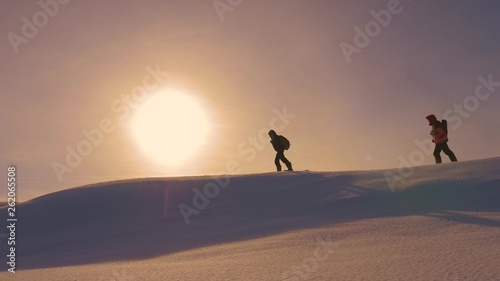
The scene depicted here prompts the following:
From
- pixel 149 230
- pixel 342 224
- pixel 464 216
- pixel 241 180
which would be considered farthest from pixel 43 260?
pixel 464 216

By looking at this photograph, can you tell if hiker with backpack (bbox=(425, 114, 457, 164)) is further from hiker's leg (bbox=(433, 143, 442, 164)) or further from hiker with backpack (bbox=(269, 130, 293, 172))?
hiker with backpack (bbox=(269, 130, 293, 172))

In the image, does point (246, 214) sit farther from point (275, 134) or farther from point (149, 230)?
point (275, 134)

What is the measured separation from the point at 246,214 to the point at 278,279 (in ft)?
19.3

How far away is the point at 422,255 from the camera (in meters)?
4.96

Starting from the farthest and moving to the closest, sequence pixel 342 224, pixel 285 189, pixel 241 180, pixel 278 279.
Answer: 1. pixel 241 180
2. pixel 285 189
3. pixel 342 224
4. pixel 278 279

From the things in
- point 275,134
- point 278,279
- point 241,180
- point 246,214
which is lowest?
point 278,279

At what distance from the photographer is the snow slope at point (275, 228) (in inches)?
198
